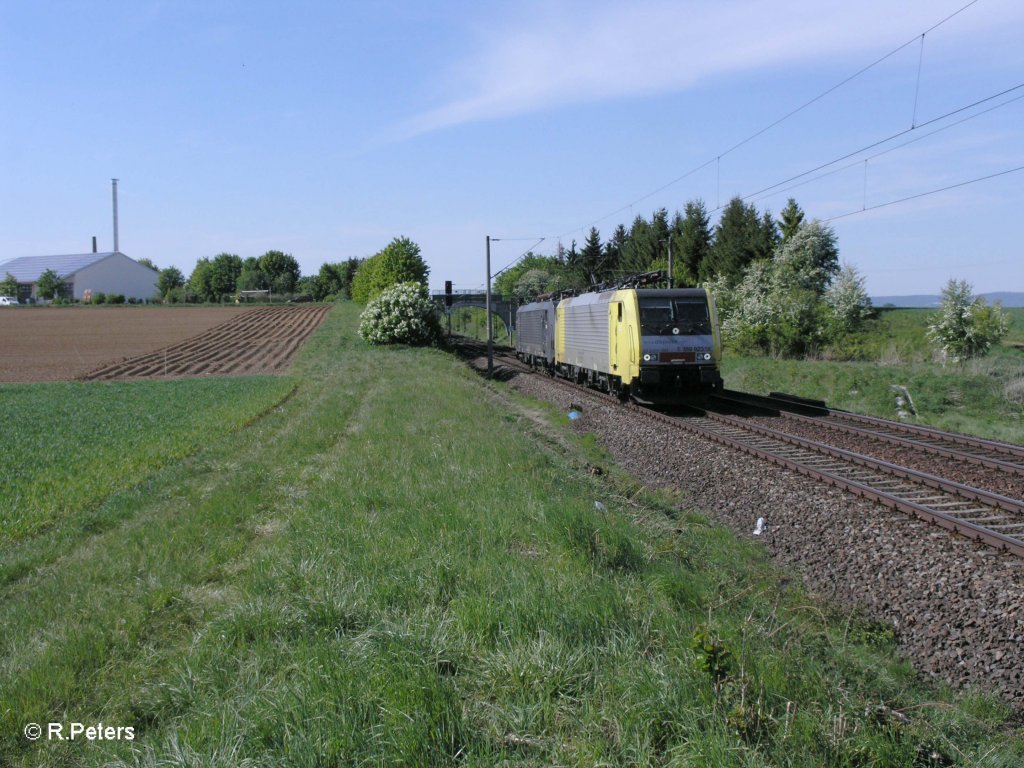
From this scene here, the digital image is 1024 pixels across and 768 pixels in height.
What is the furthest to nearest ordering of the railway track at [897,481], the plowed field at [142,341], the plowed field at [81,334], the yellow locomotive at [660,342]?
1. the plowed field at [81,334]
2. the plowed field at [142,341]
3. the yellow locomotive at [660,342]
4. the railway track at [897,481]

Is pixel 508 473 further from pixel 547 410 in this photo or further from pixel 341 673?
pixel 547 410

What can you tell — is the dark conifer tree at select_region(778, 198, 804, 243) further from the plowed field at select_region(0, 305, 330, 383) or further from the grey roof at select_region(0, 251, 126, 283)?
the grey roof at select_region(0, 251, 126, 283)

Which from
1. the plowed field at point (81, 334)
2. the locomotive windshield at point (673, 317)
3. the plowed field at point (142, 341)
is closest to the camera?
the locomotive windshield at point (673, 317)

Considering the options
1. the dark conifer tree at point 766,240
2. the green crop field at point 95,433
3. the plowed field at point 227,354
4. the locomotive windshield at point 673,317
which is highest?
the dark conifer tree at point 766,240

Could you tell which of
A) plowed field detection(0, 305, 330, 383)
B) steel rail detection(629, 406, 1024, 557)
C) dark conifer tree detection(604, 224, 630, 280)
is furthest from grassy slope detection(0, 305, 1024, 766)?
dark conifer tree detection(604, 224, 630, 280)

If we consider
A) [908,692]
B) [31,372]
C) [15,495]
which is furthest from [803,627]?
[31,372]

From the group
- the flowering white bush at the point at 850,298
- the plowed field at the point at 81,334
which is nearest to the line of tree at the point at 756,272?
the flowering white bush at the point at 850,298

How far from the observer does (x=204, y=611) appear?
222 inches

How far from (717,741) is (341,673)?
1905 millimetres

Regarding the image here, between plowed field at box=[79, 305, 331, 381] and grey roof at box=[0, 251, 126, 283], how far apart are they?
2373 inches

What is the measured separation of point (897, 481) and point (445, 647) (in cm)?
872

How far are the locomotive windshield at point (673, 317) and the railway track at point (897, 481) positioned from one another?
266cm

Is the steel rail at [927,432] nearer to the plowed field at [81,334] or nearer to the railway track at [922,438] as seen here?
the railway track at [922,438]

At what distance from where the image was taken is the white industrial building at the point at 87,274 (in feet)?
376
